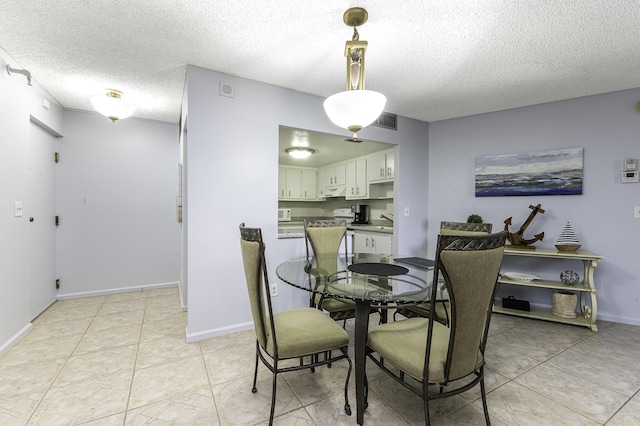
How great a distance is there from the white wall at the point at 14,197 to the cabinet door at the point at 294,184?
4290 mm

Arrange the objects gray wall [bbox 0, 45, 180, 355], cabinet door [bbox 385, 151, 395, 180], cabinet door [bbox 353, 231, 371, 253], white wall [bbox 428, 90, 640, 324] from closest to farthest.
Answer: white wall [bbox 428, 90, 640, 324]
gray wall [bbox 0, 45, 180, 355]
cabinet door [bbox 385, 151, 395, 180]
cabinet door [bbox 353, 231, 371, 253]

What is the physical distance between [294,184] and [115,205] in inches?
142

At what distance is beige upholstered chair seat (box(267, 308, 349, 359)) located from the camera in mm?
1503

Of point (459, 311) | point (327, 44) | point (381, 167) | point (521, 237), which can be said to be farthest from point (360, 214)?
point (459, 311)

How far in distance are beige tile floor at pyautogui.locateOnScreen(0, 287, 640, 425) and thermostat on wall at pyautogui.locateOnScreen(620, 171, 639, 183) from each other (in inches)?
58.7

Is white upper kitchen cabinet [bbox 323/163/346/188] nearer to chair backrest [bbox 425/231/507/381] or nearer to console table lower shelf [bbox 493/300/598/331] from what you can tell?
console table lower shelf [bbox 493/300/598/331]

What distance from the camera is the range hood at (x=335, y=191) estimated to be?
Result: 229 inches

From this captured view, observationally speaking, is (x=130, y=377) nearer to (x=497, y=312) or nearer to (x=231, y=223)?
(x=231, y=223)

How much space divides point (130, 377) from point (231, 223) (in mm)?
1332

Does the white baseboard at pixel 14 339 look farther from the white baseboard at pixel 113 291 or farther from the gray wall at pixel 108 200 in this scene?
the white baseboard at pixel 113 291

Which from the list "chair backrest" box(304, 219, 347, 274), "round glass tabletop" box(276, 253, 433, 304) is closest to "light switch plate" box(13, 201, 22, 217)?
"round glass tabletop" box(276, 253, 433, 304)

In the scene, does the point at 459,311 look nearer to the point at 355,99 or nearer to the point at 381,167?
the point at 355,99

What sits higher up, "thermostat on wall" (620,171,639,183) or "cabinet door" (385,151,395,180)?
"cabinet door" (385,151,395,180)

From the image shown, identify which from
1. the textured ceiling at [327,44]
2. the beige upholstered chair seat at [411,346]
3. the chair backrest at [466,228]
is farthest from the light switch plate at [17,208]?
the chair backrest at [466,228]
